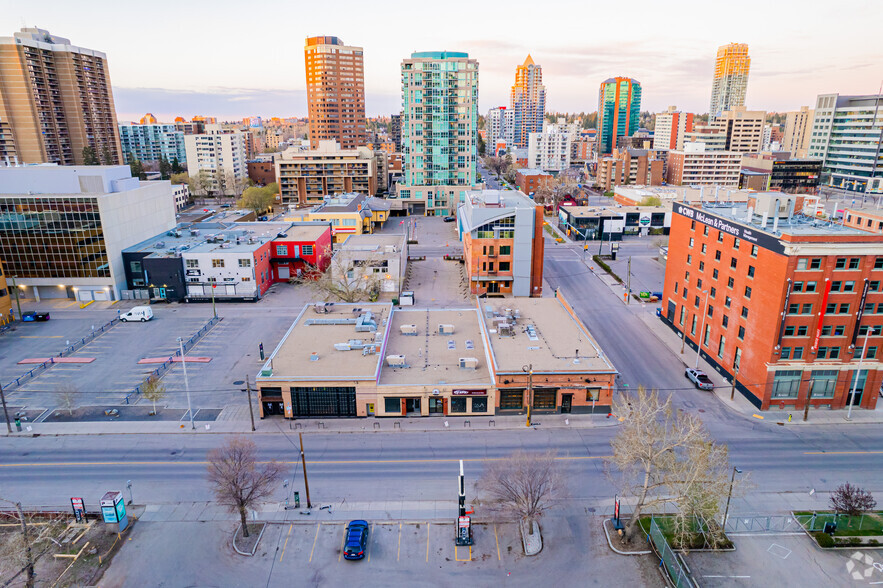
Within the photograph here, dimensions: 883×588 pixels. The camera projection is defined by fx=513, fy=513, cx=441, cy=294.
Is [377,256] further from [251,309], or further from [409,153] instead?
[409,153]

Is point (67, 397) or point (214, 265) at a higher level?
point (214, 265)

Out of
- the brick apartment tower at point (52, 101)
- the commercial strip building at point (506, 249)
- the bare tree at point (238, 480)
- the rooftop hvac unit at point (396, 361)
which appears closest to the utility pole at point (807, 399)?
the rooftop hvac unit at point (396, 361)

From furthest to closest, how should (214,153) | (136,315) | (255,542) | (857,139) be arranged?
(214,153) → (857,139) → (136,315) → (255,542)

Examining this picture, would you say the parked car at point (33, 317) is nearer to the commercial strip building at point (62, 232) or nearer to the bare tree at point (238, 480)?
the commercial strip building at point (62, 232)

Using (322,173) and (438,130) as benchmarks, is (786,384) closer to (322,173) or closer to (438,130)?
(438,130)

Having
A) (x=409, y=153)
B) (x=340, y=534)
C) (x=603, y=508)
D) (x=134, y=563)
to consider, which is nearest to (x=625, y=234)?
(x=409, y=153)

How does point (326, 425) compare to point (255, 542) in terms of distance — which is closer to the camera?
point (255, 542)

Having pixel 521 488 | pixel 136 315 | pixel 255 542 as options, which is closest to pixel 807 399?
pixel 521 488

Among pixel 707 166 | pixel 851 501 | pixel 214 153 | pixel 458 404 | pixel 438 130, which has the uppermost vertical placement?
pixel 438 130
